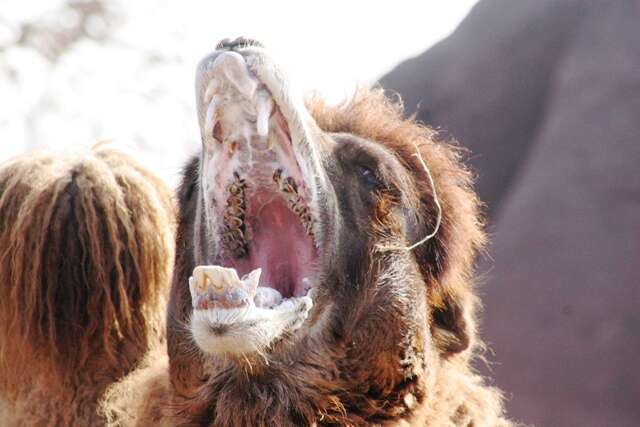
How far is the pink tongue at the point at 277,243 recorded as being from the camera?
102 inches

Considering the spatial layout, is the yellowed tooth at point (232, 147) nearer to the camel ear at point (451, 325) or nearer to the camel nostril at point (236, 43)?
the camel nostril at point (236, 43)

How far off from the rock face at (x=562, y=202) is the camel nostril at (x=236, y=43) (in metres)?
3.36

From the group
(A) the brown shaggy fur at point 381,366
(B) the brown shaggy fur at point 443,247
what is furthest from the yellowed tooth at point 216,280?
→ (B) the brown shaggy fur at point 443,247

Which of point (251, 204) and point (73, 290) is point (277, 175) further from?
point (73, 290)

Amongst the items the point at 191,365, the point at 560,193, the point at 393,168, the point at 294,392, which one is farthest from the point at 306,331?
the point at 560,193

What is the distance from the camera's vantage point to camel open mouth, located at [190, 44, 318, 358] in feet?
7.20

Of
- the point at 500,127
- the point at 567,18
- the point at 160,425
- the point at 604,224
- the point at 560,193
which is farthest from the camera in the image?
the point at 500,127

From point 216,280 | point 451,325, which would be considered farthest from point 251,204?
point 451,325

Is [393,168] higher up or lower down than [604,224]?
higher up

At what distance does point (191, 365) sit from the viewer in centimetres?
253

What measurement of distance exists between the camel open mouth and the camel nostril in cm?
4

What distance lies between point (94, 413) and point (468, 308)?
127cm

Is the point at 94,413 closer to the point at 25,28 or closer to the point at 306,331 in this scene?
the point at 306,331

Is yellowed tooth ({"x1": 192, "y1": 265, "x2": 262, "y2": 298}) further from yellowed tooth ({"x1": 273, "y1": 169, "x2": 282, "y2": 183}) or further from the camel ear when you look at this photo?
the camel ear
